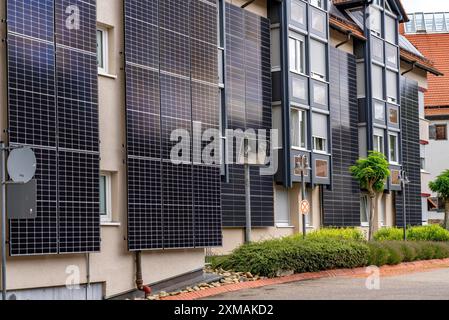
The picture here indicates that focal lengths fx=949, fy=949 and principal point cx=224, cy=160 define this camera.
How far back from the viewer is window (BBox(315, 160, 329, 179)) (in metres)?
33.3

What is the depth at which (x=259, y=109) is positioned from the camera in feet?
99.0

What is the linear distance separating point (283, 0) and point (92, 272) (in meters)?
16.0

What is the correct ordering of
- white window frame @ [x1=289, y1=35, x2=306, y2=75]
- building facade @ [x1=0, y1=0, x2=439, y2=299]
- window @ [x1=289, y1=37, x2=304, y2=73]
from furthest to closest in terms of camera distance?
white window frame @ [x1=289, y1=35, x2=306, y2=75]
window @ [x1=289, y1=37, x2=304, y2=73]
building facade @ [x1=0, y1=0, x2=439, y2=299]

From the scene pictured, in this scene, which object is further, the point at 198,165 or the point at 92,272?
the point at 198,165

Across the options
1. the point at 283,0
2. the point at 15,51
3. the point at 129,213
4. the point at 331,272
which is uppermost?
the point at 283,0

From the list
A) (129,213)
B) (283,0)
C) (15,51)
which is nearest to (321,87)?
(283,0)

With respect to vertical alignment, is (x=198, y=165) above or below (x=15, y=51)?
below

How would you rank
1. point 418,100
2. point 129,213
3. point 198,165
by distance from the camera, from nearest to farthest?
point 129,213
point 198,165
point 418,100

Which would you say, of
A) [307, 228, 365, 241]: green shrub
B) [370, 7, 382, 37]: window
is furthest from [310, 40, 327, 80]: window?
[307, 228, 365, 241]: green shrub

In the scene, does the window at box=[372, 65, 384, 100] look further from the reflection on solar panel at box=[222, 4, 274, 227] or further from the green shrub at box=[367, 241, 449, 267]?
the reflection on solar panel at box=[222, 4, 274, 227]

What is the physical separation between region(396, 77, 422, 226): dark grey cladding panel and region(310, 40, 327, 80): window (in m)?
8.41

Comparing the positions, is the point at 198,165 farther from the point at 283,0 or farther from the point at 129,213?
the point at 283,0

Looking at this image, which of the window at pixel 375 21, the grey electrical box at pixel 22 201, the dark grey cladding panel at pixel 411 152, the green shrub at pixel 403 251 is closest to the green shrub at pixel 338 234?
the green shrub at pixel 403 251

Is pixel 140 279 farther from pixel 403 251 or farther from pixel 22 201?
pixel 403 251
